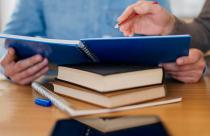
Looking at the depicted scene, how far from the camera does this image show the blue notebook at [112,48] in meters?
0.61

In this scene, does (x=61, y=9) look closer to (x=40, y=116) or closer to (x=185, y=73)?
(x=185, y=73)

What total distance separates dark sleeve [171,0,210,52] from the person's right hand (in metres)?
0.38

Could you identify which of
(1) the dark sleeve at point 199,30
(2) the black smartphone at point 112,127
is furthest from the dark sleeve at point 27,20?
(2) the black smartphone at point 112,127

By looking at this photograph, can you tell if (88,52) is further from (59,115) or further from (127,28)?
(127,28)

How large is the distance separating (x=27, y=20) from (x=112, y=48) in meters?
0.65

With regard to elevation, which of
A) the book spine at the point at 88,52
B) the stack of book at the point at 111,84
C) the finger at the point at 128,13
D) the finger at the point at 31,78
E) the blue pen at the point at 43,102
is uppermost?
the finger at the point at 128,13

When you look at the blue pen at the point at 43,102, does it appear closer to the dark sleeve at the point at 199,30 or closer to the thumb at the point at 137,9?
the thumb at the point at 137,9

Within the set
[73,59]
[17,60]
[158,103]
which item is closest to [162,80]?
[158,103]

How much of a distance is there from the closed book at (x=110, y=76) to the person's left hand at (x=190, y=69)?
0.20 meters

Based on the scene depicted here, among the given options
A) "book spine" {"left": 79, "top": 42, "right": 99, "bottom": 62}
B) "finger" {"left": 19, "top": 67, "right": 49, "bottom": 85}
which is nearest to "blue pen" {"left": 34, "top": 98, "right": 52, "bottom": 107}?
"book spine" {"left": 79, "top": 42, "right": 99, "bottom": 62}

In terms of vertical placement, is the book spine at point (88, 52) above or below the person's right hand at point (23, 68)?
above

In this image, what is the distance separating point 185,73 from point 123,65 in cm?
25

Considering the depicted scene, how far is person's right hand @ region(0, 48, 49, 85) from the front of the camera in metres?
0.86

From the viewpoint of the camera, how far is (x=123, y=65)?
702 millimetres
